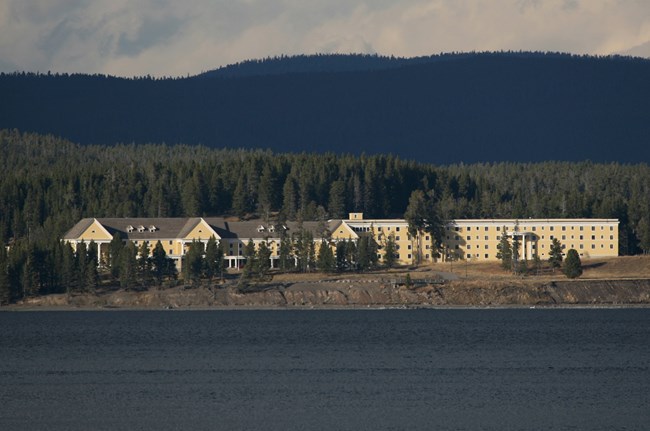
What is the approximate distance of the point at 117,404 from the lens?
6506cm

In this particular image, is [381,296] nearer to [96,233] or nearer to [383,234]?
[383,234]

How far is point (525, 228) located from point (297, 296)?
42.3 m

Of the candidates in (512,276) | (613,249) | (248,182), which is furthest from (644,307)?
(248,182)

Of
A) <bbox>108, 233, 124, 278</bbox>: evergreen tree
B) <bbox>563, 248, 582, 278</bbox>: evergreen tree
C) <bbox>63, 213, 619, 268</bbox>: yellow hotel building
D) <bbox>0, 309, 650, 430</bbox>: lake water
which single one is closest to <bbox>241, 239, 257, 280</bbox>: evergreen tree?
<bbox>63, 213, 619, 268</bbox>: yellow hotel building

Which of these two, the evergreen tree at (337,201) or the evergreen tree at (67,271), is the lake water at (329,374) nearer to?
the evergreen tree at (67,271)

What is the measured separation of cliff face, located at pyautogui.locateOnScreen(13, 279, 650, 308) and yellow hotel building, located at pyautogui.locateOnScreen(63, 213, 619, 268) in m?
22.9

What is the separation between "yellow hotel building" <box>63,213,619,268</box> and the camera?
16838 centimetres

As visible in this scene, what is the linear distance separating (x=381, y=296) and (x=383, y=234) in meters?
33.2

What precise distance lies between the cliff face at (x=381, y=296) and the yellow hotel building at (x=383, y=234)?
22.9 metres

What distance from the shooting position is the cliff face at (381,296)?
14112 centimetres

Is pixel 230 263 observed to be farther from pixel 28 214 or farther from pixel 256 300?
pixel 28 214

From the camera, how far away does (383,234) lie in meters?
176

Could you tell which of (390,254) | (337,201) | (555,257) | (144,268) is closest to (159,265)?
(144,268)

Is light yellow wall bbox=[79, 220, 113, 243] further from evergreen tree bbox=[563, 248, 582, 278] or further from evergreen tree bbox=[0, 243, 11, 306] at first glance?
evergreen tree bbox=[563, 248, 582, 278]
